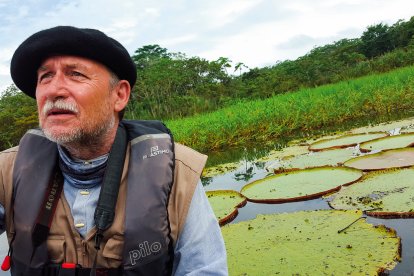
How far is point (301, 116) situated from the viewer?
25.1 feet

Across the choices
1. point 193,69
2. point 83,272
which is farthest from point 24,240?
point 193,69

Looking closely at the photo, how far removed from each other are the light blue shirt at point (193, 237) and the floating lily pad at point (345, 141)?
391 centimetres

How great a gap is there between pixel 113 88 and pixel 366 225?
6.10 feet

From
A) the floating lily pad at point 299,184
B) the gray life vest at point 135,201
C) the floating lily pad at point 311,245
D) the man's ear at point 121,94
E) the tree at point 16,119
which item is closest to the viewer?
the gray life vest at point 135,201

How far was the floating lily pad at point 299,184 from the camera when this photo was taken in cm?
353

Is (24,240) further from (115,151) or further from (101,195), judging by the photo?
(115,151)

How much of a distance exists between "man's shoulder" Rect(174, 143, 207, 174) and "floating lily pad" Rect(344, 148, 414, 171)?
9.17ft

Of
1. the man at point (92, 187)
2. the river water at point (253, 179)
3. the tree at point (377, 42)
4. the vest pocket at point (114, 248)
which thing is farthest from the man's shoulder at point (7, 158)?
the tree at point (377, 42)

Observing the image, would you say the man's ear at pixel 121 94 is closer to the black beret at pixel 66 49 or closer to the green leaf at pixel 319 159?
the black beret at pixel 66 49

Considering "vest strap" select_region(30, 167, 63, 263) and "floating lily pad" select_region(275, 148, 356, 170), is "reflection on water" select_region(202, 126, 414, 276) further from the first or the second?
"vest strap" select_region(30, 167, 63, 263)

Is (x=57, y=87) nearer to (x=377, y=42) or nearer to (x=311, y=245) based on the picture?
(x=311, y=245)

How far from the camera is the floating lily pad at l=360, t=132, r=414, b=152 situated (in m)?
4.63

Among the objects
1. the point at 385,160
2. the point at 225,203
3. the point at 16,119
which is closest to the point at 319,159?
the point at 385,160

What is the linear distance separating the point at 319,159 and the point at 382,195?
164cm
